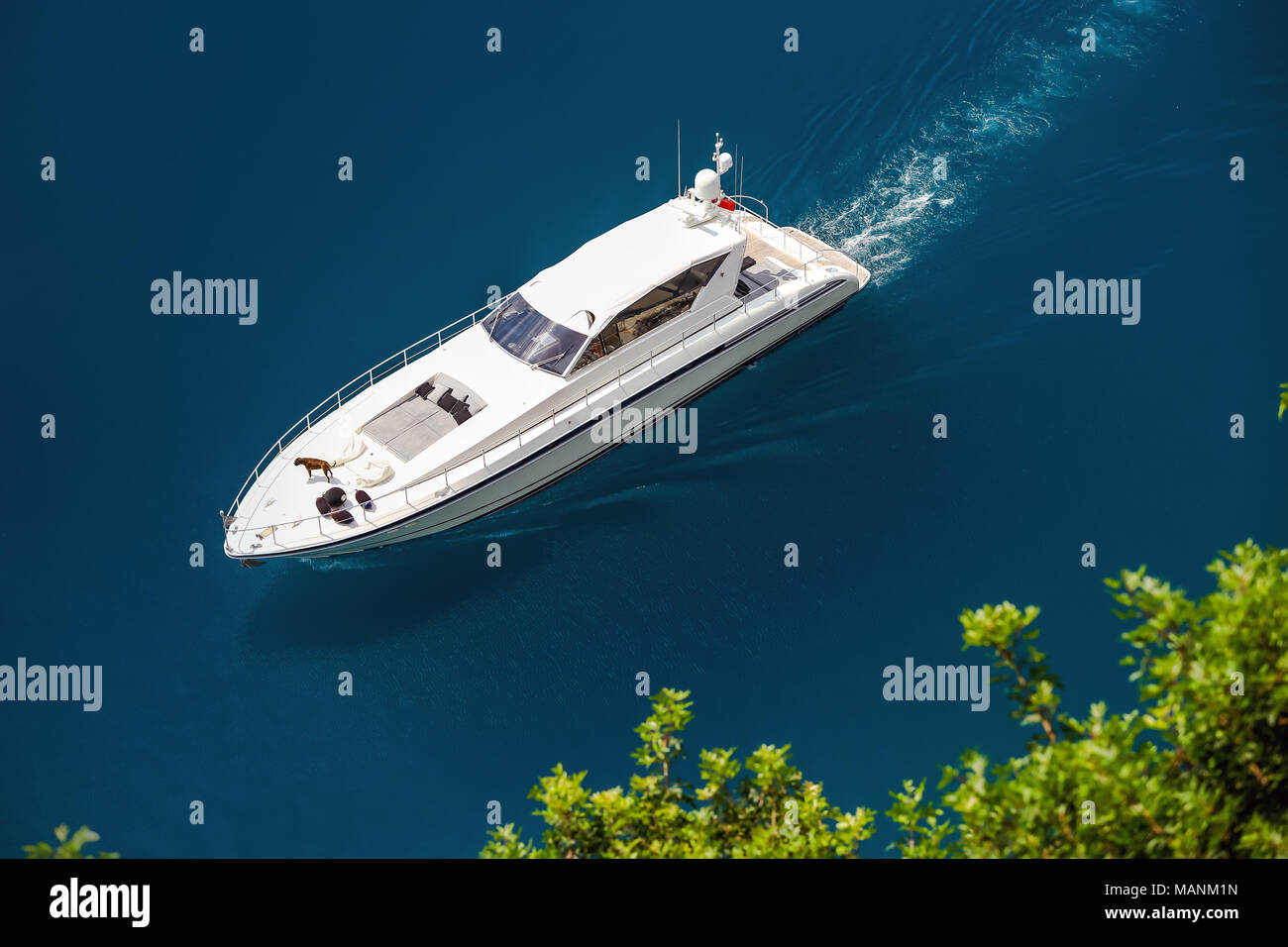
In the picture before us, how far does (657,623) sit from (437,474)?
4.62 meters

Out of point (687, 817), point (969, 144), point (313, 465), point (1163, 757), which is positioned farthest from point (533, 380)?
point (1163, 757)

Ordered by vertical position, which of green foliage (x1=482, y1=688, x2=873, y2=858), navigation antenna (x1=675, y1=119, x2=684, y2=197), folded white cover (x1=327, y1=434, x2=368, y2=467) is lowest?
green foliage (x1=482, y1=688, x2=873, y2=858)

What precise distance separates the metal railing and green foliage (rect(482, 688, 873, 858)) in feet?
28.7

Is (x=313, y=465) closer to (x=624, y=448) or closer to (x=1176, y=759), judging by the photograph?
(x=624, y=448)

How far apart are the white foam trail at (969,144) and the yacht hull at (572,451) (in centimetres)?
176

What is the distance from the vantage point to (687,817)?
18.5m

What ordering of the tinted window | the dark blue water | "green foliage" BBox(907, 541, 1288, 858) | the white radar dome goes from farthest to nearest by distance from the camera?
the white radar dome, the tinted window, the dark blue water, "green foliage" BBox(907, 541, 1288, 858)

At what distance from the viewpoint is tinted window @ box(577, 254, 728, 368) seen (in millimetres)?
27156

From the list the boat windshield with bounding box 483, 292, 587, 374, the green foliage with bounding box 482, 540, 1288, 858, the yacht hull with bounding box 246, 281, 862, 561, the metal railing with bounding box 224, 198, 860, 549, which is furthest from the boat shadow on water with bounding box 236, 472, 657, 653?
the green foliage with bounding box 482, 540, 1288, 858

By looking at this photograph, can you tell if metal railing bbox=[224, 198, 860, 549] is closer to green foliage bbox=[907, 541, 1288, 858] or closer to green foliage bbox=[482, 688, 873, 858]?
green foliage bbox=[482, 688, 873, 858]
